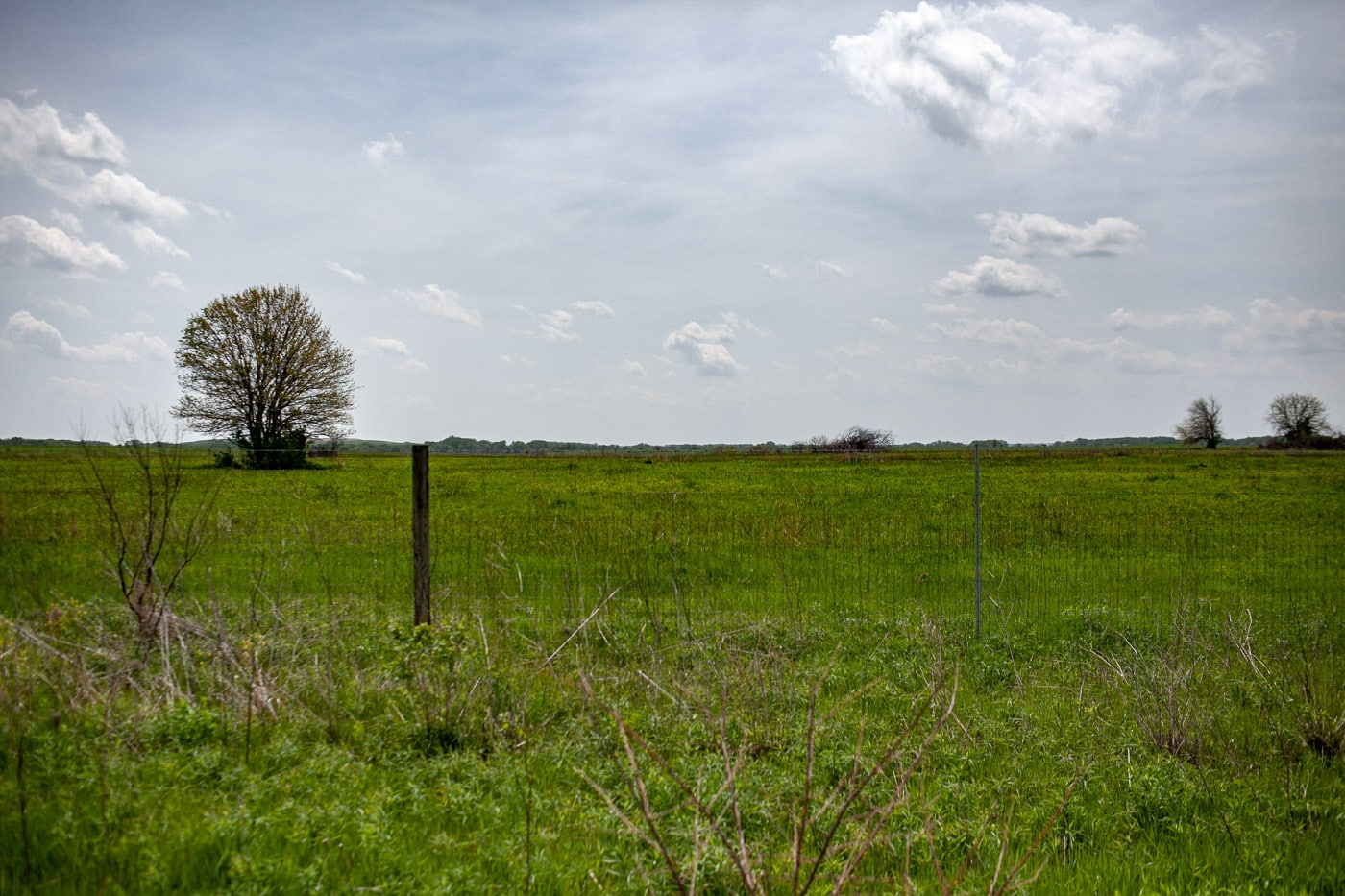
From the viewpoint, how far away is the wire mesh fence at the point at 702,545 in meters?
9.25

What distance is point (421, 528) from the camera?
7629 millimetres

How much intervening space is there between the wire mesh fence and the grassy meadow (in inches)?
4.1

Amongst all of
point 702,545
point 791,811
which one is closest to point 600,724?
point 791,811

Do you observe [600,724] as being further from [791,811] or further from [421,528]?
[421,528]

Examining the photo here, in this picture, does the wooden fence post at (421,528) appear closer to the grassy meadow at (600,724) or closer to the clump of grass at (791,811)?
the grassy meadow at (600,724)

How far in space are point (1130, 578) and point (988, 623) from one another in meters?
4.86

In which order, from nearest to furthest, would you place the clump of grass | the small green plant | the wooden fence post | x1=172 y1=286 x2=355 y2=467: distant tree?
1. the clump of grass
2. the small green plant
3. the wooden fence post
4. x1=172 y1=286 x2=355 y2=467: distant tree

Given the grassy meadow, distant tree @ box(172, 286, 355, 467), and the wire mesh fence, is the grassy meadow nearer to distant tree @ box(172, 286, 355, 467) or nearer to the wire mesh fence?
the wire mesh fence

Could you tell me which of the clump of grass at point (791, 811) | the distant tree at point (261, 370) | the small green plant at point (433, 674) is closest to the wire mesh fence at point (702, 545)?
the small green plant at point (433, 674)

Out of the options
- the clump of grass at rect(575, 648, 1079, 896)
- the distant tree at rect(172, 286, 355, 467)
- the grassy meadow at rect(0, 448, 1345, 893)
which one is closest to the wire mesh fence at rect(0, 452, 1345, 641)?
the grassy meadow at rect(0, 448, 1345, 893)

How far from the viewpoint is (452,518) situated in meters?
12.9

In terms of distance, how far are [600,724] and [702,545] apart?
8423 millimetres

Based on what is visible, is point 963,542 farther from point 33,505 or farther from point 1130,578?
point 33,505

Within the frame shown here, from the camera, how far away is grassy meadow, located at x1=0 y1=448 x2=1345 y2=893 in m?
3.96
